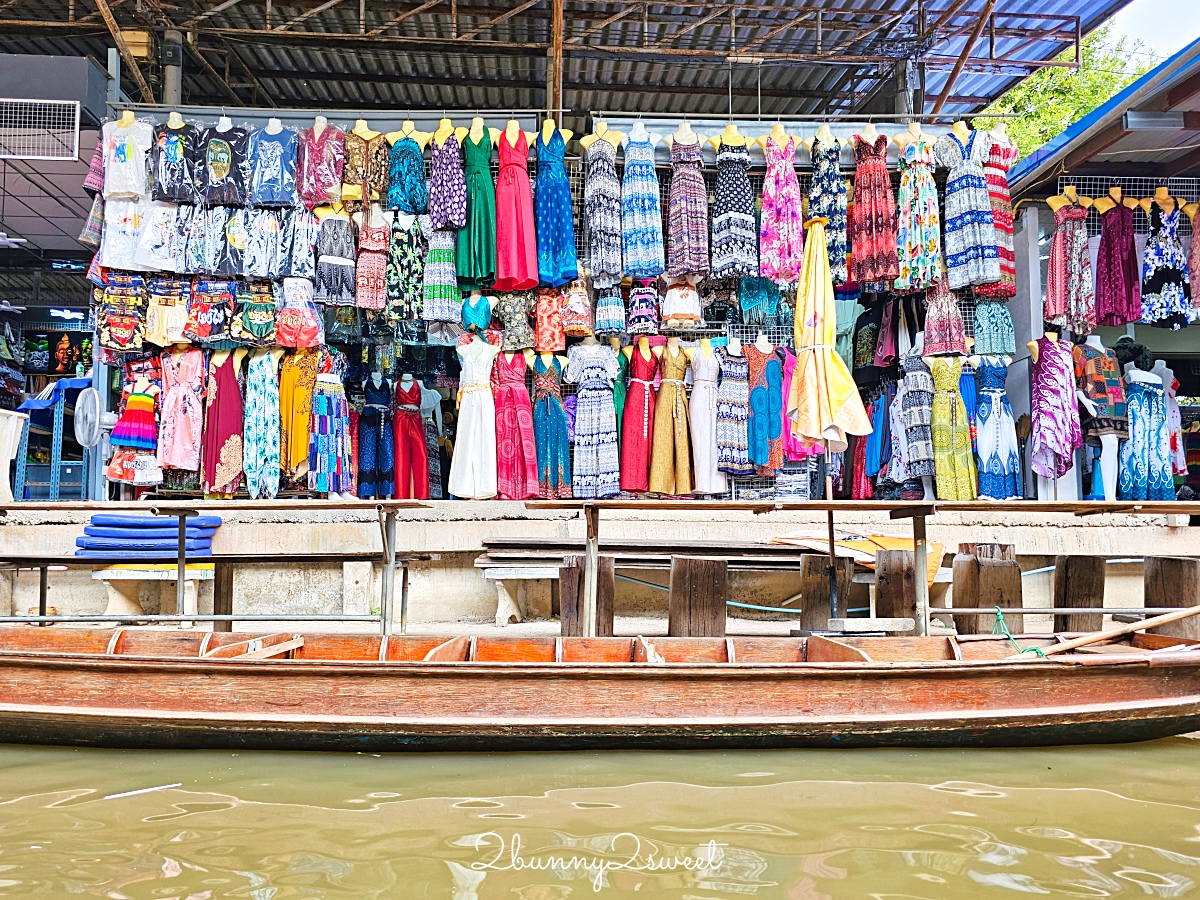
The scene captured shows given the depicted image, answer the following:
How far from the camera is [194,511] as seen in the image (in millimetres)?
5535

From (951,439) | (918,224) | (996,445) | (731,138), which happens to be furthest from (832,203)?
(996,445)

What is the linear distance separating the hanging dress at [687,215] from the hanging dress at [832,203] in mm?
942

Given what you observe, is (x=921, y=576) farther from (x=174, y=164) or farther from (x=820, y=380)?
(x=174, y=164)

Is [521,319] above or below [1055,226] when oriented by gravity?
below

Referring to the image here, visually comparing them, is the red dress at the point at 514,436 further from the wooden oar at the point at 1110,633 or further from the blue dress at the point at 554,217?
the wooden oar at the point at 1110,633

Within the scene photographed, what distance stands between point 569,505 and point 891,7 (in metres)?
7.14

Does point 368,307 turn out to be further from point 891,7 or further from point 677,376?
point 891,7

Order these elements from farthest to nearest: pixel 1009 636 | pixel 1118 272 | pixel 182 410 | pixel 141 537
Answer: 1. pixel 1118 272
2. pixel 182 410
3. pixel 141 537
4. pixel 1009 636

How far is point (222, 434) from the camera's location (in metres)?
7.84

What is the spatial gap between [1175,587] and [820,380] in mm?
2287

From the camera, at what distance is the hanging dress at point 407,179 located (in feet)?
25.5

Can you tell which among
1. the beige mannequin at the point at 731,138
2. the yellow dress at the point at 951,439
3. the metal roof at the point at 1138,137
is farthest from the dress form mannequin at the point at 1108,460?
the beige mannequin at the point at 731,138

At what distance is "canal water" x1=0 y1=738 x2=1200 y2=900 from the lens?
2768 mm

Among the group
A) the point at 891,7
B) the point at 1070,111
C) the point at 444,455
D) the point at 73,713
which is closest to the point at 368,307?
the point at 444,455
